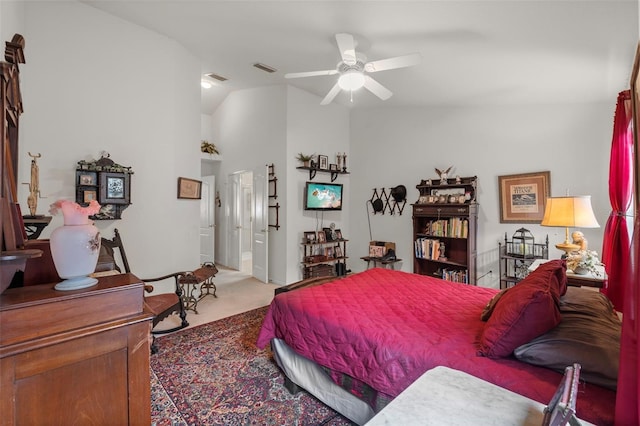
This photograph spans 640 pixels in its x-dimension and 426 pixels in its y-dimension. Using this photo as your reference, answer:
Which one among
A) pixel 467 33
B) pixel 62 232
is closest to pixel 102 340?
pixel 62 232

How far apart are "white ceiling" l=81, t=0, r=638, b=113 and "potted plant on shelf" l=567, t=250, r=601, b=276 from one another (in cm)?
160

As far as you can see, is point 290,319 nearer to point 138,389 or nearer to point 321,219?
point 138,389

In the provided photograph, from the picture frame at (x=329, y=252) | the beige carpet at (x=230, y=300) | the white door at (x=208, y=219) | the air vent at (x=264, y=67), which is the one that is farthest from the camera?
the white door at (x=208, y=219)

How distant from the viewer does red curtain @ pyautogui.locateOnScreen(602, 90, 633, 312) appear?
7.76ft

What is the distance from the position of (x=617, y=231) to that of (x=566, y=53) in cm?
156

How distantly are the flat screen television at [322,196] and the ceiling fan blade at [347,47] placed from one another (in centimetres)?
245

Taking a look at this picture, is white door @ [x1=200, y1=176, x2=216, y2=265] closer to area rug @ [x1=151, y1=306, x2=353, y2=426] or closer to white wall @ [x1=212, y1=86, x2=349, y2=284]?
white wall @ [x1=212, y1=86, x2=349, y2=284]

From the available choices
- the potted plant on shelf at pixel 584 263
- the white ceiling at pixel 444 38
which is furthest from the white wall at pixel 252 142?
the potted plant on shelf at pixel 584 263

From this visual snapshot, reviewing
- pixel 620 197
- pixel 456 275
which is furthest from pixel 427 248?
pixel 620 197

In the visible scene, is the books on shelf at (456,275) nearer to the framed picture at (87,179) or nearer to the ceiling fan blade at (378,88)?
the ceiling fan blade at (378,88)

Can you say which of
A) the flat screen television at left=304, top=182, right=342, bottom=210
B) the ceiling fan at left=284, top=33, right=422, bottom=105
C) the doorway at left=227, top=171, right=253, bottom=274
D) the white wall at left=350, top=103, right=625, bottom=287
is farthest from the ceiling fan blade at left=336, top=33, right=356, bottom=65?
the doorway at left=227, top=171, right=253, bottom=274

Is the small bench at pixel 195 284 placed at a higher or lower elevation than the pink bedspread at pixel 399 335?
lower

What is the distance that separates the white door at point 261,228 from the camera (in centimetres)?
500

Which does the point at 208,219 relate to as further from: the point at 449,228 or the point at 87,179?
the point at 449,228
